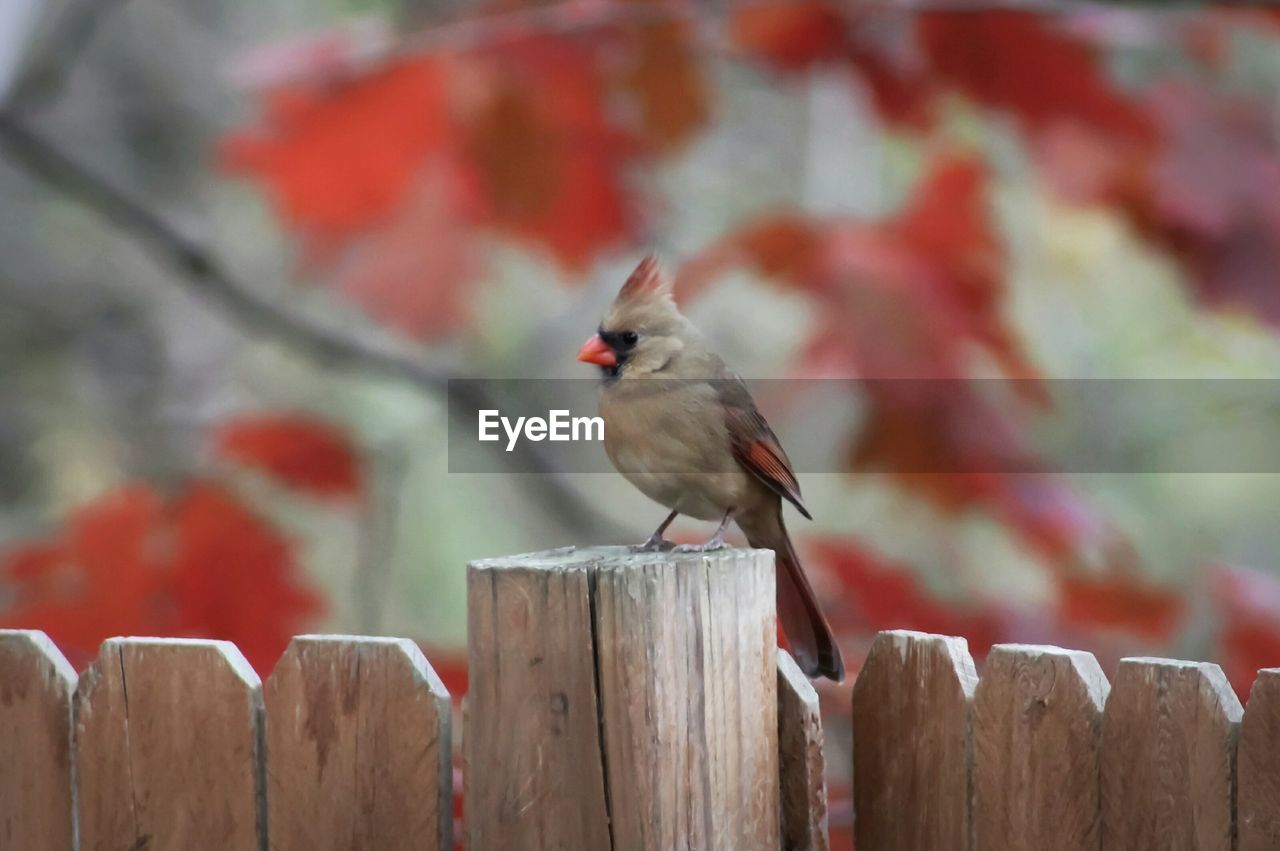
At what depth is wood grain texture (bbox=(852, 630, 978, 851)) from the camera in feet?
5.03

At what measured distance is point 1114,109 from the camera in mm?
2504

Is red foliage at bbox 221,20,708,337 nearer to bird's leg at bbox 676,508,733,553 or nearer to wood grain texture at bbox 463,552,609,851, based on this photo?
bird's leg at bbox 676,508,733,553

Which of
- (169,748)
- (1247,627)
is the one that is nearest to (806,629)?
(169,748)

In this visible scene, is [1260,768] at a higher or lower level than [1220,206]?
lower

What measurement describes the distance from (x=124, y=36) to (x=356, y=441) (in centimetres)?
159

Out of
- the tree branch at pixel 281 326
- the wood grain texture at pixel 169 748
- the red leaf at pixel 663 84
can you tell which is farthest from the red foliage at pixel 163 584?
the red leaf at pixel 663 84

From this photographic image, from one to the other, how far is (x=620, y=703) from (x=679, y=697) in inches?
2.2

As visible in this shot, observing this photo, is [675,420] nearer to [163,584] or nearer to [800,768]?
[800,768]

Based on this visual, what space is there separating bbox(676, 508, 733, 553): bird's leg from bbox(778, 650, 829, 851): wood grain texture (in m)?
0.17

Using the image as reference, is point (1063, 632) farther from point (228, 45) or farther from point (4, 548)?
point (228, 45)

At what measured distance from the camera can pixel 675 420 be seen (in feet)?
6.46

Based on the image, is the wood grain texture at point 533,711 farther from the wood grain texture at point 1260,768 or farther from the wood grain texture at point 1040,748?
the wood grain texture at point 1260,768

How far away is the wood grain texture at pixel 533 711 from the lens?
1465mm

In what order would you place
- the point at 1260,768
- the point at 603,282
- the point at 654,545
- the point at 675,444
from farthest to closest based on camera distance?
the point at 603,282
the point at 675,444
the point at 654,545
the point at 1260,768
